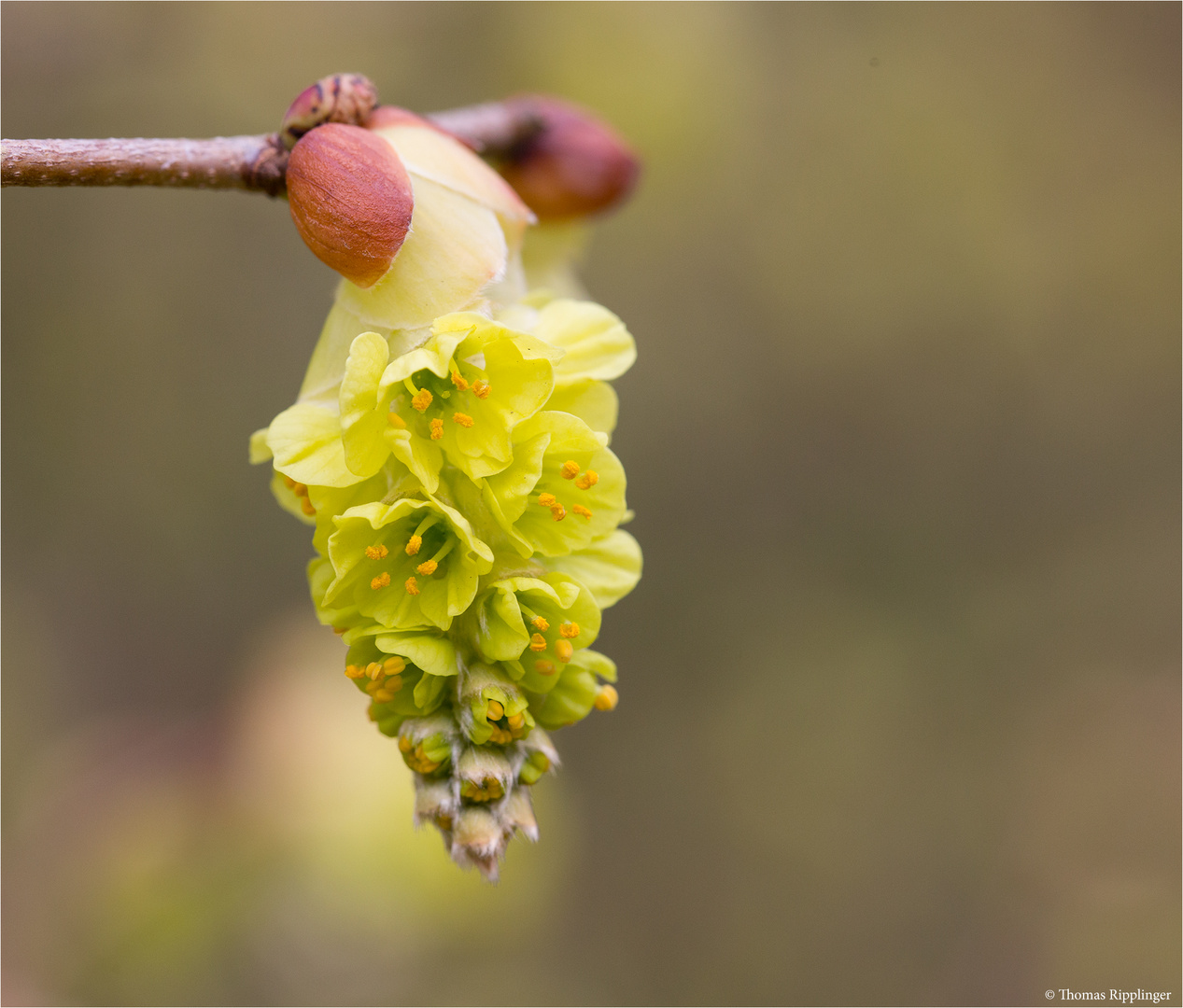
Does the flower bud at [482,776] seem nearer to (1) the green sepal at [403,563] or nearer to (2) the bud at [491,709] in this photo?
(2) the bud at [491,709]

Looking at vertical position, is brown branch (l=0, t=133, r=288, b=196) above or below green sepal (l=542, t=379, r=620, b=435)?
above

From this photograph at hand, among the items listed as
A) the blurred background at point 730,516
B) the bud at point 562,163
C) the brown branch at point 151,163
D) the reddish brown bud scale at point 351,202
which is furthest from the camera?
the blurred background at point 730,516

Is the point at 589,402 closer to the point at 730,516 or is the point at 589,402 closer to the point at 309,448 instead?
the point at 309,448

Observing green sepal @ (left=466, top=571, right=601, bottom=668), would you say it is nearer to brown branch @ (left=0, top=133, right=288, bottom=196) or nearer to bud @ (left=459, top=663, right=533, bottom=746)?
bud @ (left=459, top=663, right=533, bottom=746)

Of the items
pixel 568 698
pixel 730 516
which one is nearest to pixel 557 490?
pixel 568 698

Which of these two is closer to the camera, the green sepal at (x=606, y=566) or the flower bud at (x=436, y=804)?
the flower bud at (x=436, y=804)

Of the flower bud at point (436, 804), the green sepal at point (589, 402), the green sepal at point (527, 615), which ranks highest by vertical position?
the green sepal at point (589, 402)

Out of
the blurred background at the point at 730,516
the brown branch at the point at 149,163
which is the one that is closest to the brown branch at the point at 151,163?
the brown branch at the point at 149,163

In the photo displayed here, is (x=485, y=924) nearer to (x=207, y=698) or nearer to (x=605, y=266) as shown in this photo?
(x=207, y=698)

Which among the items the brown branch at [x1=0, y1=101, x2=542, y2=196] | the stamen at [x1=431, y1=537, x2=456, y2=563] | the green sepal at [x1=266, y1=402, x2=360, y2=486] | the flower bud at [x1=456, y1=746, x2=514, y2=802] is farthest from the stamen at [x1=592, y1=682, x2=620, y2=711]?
the brown branch at [x1=0, y1=101, x2=542, y2=196]
